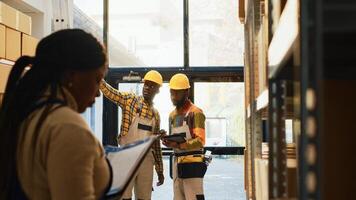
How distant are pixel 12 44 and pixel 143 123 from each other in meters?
1.33

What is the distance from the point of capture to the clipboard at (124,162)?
1.14 meters

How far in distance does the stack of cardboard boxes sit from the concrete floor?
2.80 m

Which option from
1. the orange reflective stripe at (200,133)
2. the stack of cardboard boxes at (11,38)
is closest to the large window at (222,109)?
the orange reflective stripe at (200,133)

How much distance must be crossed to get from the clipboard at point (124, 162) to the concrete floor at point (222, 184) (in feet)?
15.7

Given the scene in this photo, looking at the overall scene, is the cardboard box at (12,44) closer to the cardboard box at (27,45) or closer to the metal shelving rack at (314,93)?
the cardboard box at (27,45)

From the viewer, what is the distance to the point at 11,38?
393 centimetres

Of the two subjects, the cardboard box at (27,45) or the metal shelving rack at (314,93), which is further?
the cardboard box at (27,45)

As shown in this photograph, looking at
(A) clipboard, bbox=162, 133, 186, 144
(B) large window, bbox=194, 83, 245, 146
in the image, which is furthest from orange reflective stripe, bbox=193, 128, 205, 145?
(B) large window, bbox=194, 83, 245, 146

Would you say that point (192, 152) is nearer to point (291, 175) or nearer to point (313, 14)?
point (291, 175)

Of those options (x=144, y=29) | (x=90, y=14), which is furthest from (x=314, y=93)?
(x=90, y=14)

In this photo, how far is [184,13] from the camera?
20.9 feet

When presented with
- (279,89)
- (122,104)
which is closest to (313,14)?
(279,89)

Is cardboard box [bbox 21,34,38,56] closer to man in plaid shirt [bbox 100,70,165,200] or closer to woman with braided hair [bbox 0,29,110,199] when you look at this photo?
man in plaid shirt [bbox 100,70,165,200]

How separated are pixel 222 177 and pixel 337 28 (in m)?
7.39
